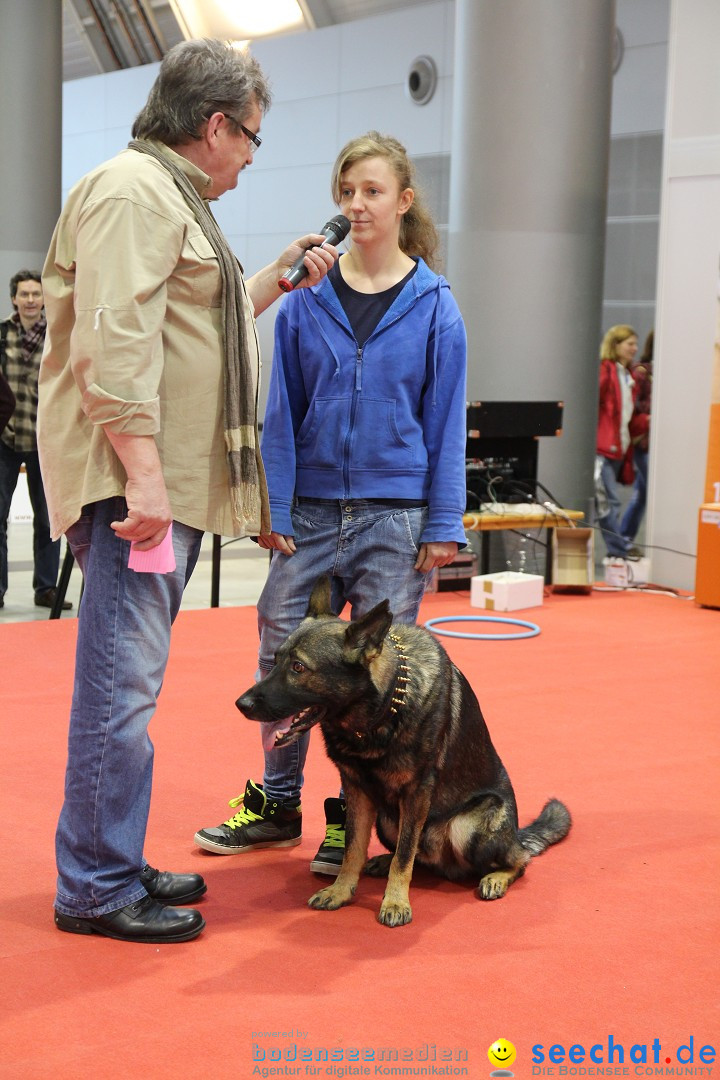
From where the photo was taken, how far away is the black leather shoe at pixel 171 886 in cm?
262

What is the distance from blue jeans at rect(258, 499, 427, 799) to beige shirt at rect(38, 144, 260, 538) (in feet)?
1.56

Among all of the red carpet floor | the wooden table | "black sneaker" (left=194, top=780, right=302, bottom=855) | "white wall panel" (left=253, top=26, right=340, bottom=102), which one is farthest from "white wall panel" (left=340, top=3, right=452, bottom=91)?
"black sneaker" (left=194, top=780, right=302, bottom=855)

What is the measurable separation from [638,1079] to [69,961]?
1.07 metres

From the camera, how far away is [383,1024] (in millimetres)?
2156

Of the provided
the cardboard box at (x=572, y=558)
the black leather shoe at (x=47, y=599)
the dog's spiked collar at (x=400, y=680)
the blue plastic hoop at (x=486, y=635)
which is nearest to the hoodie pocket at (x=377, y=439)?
the dog's spiked collar at (x=400, y=680)

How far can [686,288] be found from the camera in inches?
288

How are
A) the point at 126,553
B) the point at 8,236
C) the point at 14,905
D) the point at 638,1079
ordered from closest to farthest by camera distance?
1. the point at 638,1079
2. the point at 126,553
3. the point at 14,905
4. the point at 8,236

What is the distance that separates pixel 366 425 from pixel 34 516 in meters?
4.21

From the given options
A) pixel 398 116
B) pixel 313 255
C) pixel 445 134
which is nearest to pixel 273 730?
pixel 313 255

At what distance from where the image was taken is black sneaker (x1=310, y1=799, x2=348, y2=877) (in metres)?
2.87

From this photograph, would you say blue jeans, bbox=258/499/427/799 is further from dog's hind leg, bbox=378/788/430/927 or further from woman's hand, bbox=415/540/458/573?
dog's hind leg, bbox=378/788/430/927

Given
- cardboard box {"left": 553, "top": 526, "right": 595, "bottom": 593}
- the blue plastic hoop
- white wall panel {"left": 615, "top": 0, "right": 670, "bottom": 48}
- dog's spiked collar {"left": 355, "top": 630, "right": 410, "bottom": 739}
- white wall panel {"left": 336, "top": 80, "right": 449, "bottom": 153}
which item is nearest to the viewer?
dog's spiked collar {"left": 355, "top": 630, "right": 410, "bottom": 739}

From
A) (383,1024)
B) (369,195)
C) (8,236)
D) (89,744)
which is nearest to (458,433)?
(369,195)

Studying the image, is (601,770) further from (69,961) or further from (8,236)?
(8,236)
